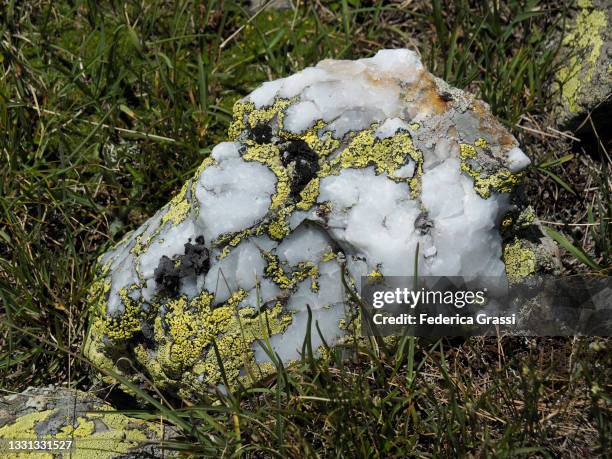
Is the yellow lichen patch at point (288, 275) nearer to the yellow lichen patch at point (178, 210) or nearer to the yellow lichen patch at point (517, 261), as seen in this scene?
the yellow lichen patch at point (178, 210)

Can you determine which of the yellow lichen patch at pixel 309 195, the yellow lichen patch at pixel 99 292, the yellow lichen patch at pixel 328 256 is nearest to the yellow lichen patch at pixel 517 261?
the yellow lichen patch at pixel 328 256

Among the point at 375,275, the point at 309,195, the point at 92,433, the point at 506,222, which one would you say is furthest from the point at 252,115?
the point at 92,433

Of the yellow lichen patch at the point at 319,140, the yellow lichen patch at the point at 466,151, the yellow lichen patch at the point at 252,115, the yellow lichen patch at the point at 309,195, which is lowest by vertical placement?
the yellow lichen patch at the point at 309,195

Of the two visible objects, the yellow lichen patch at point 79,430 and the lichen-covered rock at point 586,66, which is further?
the lichen-covered rock at point 586,66

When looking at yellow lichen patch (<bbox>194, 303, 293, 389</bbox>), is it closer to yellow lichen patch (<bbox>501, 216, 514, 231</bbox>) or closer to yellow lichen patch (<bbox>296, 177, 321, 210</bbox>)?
yellow lichen patch (<bbox>296, 177, 321, 210</bbox>)

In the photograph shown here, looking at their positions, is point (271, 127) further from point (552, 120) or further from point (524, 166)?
point (552, 120)

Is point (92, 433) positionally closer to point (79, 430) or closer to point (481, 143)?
point (79, 430)

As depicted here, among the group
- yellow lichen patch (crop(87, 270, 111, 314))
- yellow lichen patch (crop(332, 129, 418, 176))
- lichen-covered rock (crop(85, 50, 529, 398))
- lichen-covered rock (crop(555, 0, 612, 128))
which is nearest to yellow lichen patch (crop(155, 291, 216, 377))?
lichen-covered rock (crop(85, 50, 529, 398))
